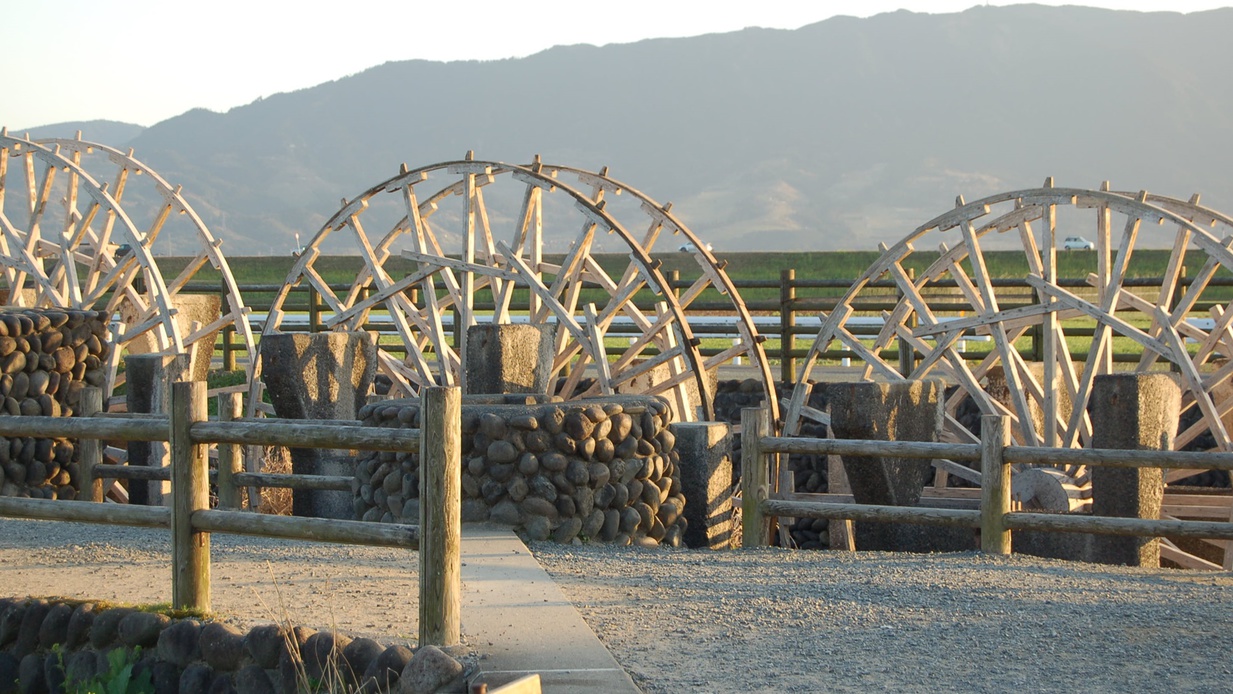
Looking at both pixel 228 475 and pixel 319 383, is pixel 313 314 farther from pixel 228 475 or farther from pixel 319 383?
pixel 228 475

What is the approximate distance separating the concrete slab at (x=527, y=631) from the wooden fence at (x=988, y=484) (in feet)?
6.99

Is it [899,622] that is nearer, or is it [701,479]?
[899,622]

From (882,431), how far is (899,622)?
489 cm

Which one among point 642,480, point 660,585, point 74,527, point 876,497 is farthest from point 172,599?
point 876,497

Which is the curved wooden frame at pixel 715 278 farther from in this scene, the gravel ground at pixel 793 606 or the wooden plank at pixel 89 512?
the wooden plank at pixel 89 512

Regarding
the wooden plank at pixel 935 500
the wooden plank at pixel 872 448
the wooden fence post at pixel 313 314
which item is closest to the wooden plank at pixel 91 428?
the wooden plank at pixel 872 448

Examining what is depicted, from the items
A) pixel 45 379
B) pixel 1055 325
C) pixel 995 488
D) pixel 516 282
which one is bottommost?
pixel 995 488

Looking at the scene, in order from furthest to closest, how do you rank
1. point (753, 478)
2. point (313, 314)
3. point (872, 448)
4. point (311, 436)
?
point (313, 314), point (753, 478), point (872, 448), point (311, 436)

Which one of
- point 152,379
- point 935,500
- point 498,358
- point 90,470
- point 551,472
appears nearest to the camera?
point 551,472

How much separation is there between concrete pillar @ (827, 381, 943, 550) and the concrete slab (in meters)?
4.13

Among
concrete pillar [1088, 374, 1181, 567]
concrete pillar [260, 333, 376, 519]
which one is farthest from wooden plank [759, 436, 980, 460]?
concrete pillar [260, 333, 376, 519]

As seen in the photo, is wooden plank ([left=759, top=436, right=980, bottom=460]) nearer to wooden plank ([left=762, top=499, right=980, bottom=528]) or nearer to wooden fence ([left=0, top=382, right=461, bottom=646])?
wooden plank ([left=762, top=499, right=980, bottom=528])

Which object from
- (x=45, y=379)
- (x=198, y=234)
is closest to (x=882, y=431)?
(x=45, y=379)

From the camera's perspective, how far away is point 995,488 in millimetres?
8188
